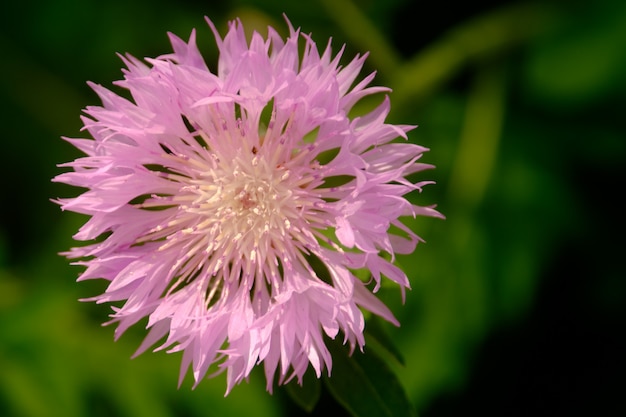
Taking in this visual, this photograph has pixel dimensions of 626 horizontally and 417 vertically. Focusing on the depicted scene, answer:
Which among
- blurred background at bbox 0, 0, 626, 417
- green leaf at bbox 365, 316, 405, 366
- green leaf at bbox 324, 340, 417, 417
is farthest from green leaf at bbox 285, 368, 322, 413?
blurred background at bbox 0, 0, 626, 417

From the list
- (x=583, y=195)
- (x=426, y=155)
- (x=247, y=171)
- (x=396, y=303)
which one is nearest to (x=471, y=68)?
(x=426, y=155)

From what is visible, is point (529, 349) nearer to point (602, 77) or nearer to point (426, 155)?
point (426, 155)

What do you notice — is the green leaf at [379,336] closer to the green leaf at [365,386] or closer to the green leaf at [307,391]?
the green leaf at [365,386]

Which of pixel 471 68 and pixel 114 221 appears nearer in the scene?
pixel 114 221

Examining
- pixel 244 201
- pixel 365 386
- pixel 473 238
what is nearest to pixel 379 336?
pixel 365 386

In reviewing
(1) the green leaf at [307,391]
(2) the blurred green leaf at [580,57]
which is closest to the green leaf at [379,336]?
(1) the green leaf at [307,391]

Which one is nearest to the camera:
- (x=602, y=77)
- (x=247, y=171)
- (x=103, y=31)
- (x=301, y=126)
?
(x=301, y=126)
